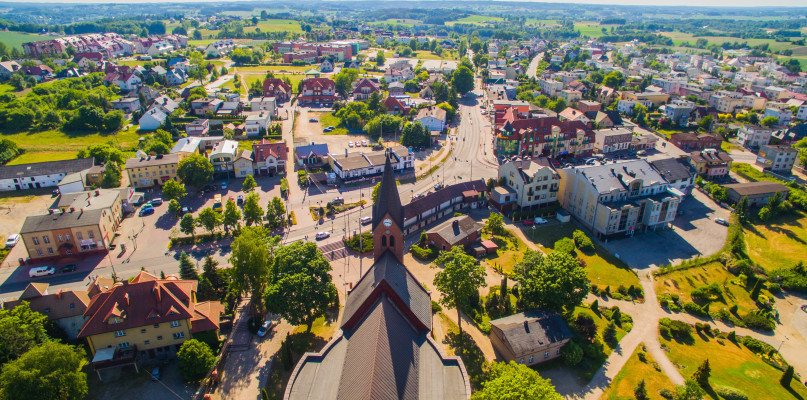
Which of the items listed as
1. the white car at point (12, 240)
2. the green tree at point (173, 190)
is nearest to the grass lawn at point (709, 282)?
the green tree at point (173, 190)

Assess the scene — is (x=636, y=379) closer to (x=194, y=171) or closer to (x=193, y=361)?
(x=193, y=361)

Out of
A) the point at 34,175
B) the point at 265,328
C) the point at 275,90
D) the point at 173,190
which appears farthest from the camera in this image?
A: the point at 275,90

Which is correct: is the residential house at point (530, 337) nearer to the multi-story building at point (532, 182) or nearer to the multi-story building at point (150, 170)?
the multi-story building at point (532, 182)

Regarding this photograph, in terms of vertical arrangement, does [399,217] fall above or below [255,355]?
above

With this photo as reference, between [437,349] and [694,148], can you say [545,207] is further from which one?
[694,148]

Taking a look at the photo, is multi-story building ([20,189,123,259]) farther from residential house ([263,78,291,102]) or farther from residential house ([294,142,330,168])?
residential house ([263,78,291,102])

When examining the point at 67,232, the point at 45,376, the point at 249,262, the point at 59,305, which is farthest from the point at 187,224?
the point at 45,376

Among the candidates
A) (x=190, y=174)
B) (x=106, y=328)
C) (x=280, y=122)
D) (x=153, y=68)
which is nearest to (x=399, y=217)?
(x=106, y=328)
